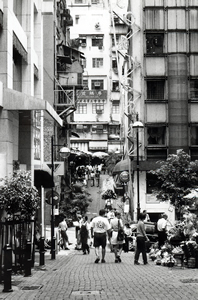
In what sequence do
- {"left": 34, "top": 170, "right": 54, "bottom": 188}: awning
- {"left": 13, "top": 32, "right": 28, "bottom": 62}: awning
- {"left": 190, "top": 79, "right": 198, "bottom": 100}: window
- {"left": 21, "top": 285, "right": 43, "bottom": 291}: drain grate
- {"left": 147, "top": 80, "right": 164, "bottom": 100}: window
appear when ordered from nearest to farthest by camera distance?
{"left": 21, "top": 285, "right": 43, "bottom": 291}: drain grate → {"left": 13, "top": 32, "right": 28, "bottom": 62}: awning → {"left": 34, "top": 170, "right": 54, "bottom": 188}: awning → {"left": 190, "top": 79, "right": 198, "bottom": 100}: window → {"left": 147, "top": 80, "right": 164, "bottom": 100}: window

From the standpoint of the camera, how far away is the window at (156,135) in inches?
1657

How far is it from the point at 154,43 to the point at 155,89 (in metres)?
3.22

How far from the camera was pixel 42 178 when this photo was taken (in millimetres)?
29016

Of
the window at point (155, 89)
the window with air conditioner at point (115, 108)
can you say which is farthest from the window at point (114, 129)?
the window at point (155, 89)

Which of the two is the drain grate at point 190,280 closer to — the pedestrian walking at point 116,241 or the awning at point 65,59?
the pedestrian walking at point 116,241

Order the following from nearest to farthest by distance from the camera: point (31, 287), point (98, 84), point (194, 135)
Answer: point (31, 287)
point (194, 135)
point (98, 84)

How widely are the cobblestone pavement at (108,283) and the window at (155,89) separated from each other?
943 inches

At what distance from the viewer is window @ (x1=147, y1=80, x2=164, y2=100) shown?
139 feet

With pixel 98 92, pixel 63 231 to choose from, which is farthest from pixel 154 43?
pixel 98 92

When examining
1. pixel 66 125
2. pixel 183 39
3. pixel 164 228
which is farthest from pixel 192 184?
pixel 66 125

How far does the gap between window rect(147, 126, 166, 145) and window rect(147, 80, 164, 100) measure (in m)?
2.10

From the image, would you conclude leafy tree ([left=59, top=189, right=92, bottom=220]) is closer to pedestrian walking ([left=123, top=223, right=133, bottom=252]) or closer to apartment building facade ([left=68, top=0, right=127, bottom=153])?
pedestrian walking ([left=123, top=223, right=133, bottom=252])

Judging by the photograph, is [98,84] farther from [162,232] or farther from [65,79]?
[162,232]

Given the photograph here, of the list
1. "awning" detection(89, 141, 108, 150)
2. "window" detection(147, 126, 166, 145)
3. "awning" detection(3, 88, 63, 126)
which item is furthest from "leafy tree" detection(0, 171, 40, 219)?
"awning" detection(89, 141, 108, 150)
